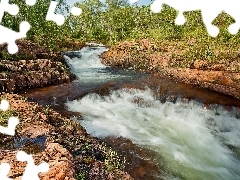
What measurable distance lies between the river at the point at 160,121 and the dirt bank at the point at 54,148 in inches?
47.8

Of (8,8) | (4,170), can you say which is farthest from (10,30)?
(4,170)

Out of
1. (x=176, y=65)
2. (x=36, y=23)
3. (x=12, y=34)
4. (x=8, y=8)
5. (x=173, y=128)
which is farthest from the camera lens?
(x=36, y=23)

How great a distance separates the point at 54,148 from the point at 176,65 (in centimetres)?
1343

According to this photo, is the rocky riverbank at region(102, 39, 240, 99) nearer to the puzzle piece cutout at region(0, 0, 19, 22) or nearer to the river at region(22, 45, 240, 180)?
the river at region(22, 45, 240, 180)

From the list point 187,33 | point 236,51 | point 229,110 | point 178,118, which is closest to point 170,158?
point 178,118

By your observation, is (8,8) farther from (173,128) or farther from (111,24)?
(111,24)

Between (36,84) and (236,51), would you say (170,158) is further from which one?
(236,51)

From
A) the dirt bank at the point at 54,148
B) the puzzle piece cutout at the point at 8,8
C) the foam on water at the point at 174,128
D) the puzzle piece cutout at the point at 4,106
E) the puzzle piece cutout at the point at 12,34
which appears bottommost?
the foam on water at the point at 174,128

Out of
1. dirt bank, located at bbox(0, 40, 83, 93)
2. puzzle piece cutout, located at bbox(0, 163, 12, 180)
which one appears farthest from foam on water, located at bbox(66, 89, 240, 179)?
puzzle piece cutout, located at bbox(0, 163, 12, 180)

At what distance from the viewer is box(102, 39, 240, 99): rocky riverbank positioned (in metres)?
14.0

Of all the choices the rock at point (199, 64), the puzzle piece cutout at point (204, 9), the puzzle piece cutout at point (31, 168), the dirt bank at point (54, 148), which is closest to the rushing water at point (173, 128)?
the dirt bank at point (54, 148)

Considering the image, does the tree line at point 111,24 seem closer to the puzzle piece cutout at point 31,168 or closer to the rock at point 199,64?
the rock at point 199,64

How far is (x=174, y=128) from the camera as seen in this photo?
399 inches

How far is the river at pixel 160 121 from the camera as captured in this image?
748 centimetres
